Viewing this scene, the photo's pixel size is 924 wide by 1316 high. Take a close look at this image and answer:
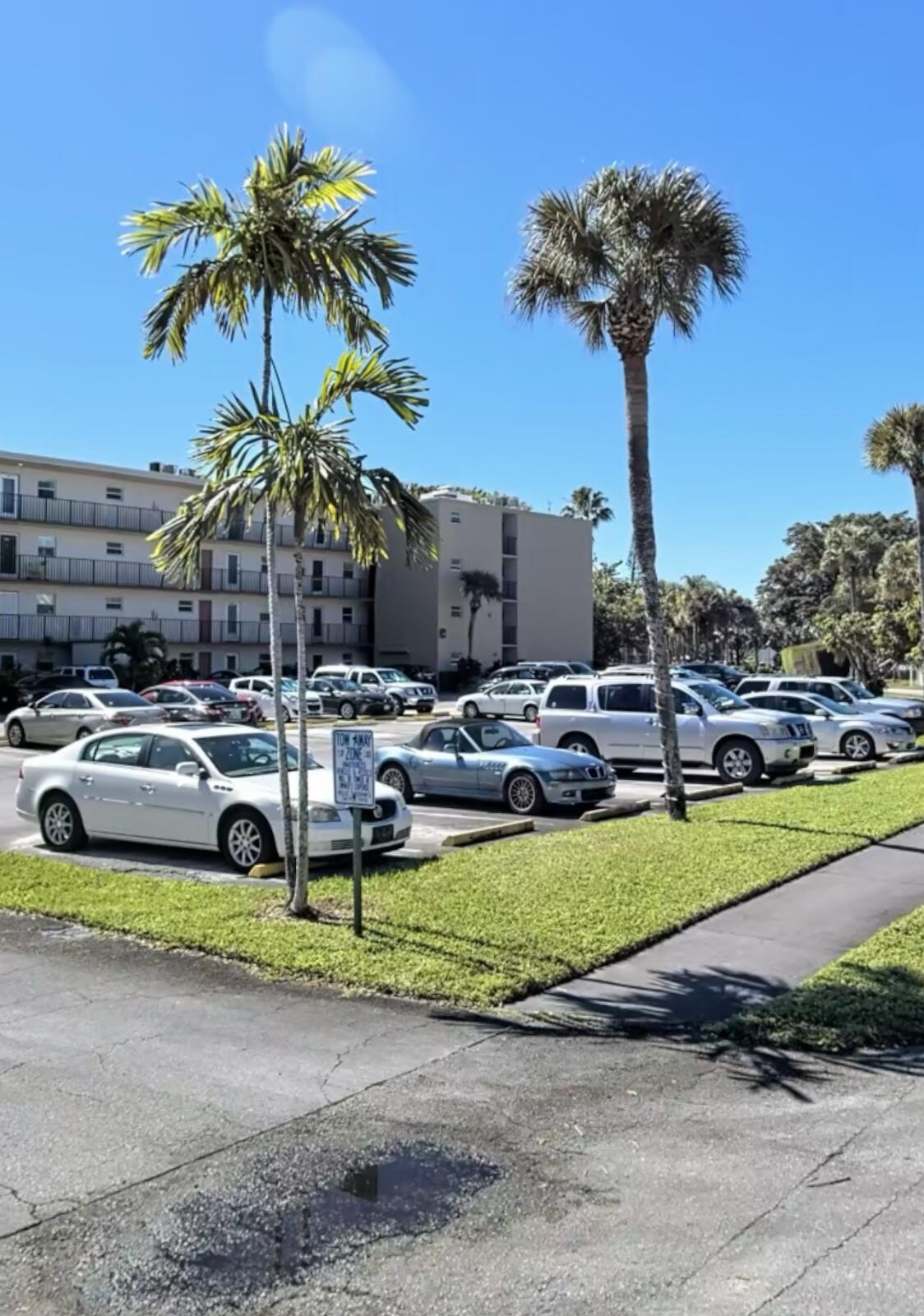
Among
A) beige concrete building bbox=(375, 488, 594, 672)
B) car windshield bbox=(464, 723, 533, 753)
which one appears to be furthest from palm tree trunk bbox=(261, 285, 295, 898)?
beige concrete building bbox=(375, 488, 594, 672)

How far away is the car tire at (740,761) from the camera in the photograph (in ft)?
63.1

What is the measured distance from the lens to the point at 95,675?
133ft

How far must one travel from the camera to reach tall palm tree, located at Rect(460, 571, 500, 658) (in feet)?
193

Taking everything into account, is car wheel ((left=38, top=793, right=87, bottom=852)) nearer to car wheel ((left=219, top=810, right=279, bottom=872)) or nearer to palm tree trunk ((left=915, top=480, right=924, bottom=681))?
car wheel ((left=219, top=810, right=279, bottom=872))

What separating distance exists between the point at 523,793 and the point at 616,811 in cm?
134

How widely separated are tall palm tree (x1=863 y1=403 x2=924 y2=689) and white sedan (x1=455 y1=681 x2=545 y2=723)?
41.9 feet

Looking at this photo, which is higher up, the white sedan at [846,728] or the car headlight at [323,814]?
the white sedan at [846,728]

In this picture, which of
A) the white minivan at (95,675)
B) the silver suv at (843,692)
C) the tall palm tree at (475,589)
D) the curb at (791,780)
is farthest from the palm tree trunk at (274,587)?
the tall palm tree at (475,589)

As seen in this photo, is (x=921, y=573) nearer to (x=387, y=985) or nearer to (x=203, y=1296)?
(x=387, y=985)

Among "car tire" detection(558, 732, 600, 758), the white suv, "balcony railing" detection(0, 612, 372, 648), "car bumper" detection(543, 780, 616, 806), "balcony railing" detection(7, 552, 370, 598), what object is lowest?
"car bumper" detection(543, 780, 616, 806)

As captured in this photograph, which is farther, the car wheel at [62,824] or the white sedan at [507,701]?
the white sedan at [507,701]

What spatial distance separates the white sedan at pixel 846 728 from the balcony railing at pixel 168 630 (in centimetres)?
2906

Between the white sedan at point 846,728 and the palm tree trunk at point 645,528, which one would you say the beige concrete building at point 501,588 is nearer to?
the white sedan at point 846,728

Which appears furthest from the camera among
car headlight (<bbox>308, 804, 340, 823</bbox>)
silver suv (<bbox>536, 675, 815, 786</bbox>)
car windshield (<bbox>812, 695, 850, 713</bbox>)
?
car windshield (<bbox>812, 695, 850, 713</bbox>)
